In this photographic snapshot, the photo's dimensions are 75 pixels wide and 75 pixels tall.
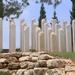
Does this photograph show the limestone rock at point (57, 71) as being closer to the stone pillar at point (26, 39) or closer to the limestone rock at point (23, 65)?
the limestone rock at point (23, 65)

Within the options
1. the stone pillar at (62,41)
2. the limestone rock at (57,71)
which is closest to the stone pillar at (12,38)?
the stone pillar at (62,41)

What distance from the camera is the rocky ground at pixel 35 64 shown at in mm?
10746

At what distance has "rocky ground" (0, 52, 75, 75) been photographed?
35.3ft

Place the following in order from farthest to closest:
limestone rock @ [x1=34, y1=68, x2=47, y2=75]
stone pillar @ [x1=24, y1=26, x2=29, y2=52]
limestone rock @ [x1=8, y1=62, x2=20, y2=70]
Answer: stone pillar @ [x1=24, y1=26, x2=29, y2=52], limestone rock @ [x1=8, y1=62, x2=20, y2=70], limestone rock @ [x1=34, y1=68, x2=47, y2=75]

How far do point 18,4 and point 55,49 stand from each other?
256 inches

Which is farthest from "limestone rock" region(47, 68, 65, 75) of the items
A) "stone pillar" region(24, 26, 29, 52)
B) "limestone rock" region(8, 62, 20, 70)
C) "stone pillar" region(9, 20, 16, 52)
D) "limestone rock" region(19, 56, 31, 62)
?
"stone pillar" region(9, 20, 16, 52)

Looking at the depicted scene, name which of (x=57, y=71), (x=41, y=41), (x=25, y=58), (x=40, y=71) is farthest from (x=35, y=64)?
(x=41, y=41)

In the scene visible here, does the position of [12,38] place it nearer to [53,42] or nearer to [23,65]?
[53,42]

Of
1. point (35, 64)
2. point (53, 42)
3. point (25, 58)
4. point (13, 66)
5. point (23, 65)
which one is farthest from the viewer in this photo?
point (53, 42)

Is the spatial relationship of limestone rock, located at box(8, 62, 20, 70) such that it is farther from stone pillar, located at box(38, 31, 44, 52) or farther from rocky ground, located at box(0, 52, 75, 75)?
stone pillar, located at box(38, 31, 44, 52)

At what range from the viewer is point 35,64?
13.2 metres

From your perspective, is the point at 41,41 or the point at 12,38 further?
the point at 41,41

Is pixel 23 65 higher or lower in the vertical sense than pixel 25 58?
lower

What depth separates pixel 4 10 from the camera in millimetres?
23672
